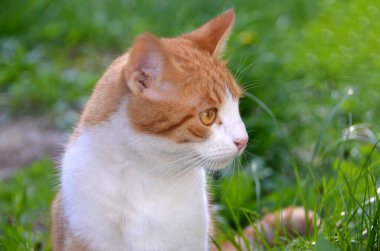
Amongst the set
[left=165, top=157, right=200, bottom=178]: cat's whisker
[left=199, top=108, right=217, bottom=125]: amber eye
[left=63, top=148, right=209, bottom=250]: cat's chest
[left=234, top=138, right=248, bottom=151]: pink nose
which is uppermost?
[left=199, top=108, right=217, bottom=125]: amber eye

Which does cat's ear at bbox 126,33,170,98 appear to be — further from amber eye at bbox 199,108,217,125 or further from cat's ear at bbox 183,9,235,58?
cat's ear at bbox 183,9,235,58

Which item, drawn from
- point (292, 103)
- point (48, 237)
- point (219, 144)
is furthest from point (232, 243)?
point (292, 103)

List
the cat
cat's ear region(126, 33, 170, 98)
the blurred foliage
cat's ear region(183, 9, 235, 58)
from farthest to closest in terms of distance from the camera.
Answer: the blurred foliage < cat's ear region(183, 9, 235, 58) < the cat < cat's ear region(126, 33, 170, 98)

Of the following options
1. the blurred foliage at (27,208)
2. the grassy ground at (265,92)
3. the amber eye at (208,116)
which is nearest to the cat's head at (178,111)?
the amber eye at (208,116)

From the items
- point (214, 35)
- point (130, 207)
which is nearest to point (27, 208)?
point (130, 207)

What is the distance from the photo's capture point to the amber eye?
234cm

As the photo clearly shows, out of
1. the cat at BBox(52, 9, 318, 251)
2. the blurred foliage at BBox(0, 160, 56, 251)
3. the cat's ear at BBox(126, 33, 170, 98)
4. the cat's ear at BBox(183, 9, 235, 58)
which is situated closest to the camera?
the cat's ear at BBox(126, 33, 170, 98)

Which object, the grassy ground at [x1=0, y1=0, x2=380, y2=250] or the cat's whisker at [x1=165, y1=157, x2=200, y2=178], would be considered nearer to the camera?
the cat's whisker at [x1=165, y1=157, x2=200, y2=178]

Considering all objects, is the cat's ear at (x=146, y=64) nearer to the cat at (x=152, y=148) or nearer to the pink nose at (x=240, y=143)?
the cat at (x=152, y=148)

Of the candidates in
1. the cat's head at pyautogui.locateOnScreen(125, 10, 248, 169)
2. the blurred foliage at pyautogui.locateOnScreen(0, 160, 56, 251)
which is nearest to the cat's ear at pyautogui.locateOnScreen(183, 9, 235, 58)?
the cat's head at pyautogui.locateOnScreen(125, 10, 248, 169)

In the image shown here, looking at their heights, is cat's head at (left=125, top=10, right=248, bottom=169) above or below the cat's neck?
above

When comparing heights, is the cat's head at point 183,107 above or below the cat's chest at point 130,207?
above

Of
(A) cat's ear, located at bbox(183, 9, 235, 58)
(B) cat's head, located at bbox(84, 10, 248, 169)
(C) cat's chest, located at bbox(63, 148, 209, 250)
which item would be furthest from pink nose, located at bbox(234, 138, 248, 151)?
(A) cat's ear, located at bbox(183, 9, 235, 58)

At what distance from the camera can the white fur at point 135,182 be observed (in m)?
2.36
